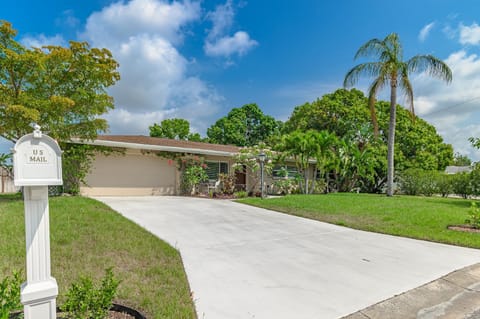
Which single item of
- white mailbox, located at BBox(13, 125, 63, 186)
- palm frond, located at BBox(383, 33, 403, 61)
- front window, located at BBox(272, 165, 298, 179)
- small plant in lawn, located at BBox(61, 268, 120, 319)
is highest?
palm frond, located at BBox(383, 33, 403, 61)

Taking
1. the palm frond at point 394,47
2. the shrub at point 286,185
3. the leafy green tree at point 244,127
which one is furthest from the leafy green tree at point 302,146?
the leafy green tree at point 244,127

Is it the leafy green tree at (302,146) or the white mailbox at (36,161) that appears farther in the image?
the leafy green tree at (302,146)

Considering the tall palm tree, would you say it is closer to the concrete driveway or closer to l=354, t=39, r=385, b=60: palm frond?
l=354, t=39, r=385, b=60: palm frond

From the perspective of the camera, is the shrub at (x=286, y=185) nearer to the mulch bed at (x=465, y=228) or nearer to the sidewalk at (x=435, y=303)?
the mulch bed at (x=465, y=228)

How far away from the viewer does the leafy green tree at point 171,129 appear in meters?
34.6

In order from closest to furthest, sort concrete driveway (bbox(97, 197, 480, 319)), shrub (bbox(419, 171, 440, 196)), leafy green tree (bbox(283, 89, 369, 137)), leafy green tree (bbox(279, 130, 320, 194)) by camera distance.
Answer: concrete driveway (bbox(97, 197, 480, 319)), leafy green tree (bbox(279, 130, 320, 194)), shrub (bbox(419, 171, 440, 196)), leafy green tree (bbox(283, 89, 369, 137))

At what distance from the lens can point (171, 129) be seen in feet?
115

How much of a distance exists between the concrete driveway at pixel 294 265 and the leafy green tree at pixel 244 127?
26.8m

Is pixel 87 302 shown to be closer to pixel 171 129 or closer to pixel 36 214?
pixel 36 214

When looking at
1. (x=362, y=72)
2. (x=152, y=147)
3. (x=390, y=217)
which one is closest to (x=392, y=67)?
(x=362, y=72)

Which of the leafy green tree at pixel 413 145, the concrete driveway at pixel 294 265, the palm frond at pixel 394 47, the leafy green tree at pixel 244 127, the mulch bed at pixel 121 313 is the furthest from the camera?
the leafy green tree at pixel 244 127

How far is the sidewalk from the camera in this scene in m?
2.79

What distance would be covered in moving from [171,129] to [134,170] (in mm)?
22511

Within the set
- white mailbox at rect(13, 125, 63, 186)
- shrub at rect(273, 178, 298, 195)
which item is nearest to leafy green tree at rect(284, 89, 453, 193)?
shrub at rect(273, 178, 298, 195)
